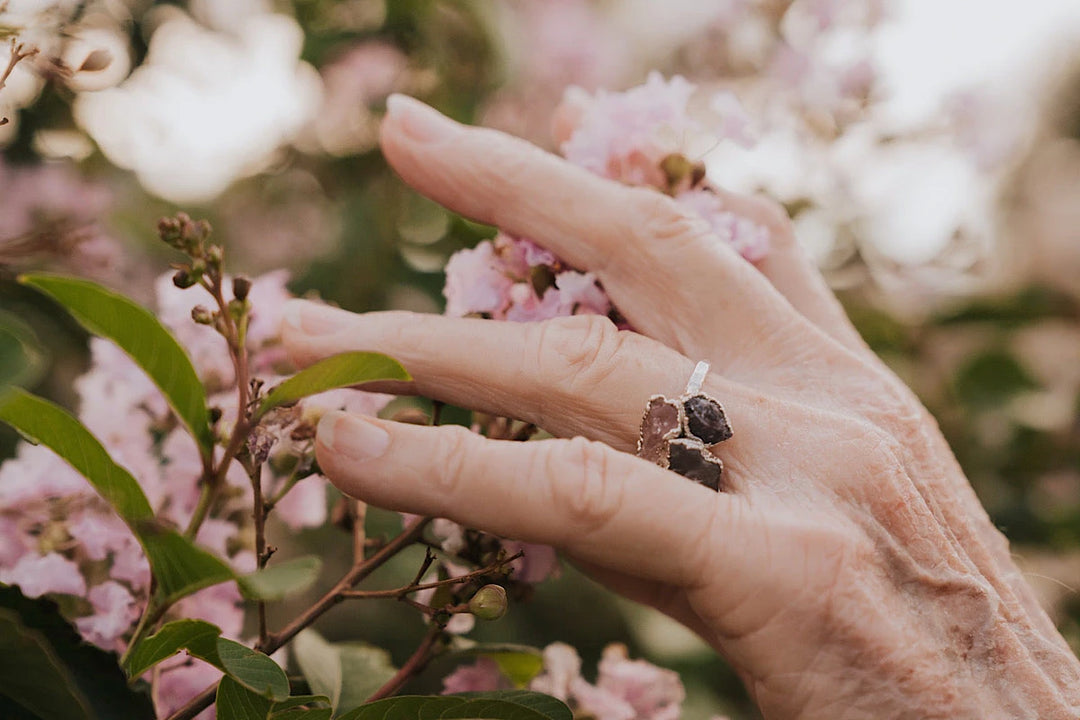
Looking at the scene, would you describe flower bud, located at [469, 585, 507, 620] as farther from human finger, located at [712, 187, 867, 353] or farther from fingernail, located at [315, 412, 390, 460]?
human finger, located at [712, 187, 867, 353]

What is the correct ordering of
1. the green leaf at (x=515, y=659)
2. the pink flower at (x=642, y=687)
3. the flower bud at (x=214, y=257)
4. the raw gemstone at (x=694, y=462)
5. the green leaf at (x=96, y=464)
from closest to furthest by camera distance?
the green leaf at (x=96, y=464), the flower bud at (x=214, y=257), the raw gemstone at (x=694, y=462), the green leaf at (x=515, y=659), the pink flower at (x=642, y=687)

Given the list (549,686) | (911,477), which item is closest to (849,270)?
(911,477)

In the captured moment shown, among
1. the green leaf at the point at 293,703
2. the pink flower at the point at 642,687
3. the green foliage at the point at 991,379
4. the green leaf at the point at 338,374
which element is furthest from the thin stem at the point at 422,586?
the green foliage at the point at 991,379

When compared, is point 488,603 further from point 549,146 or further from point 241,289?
point 549,146

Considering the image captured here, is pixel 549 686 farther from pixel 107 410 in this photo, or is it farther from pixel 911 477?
pixel 107 410

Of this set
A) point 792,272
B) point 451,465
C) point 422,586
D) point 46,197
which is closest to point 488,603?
point 422,586

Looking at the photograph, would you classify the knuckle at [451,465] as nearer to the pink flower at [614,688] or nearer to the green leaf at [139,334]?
the green leaf at [139,334]

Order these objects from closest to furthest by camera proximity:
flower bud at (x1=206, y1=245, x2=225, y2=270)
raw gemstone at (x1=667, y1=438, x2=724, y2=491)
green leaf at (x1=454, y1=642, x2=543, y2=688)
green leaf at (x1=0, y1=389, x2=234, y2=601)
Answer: green leaf at (x1=0, y1=389, x2=234, y2=601) → flower bud at (x1=206, y1=245, x2=225, y2=270) → raw gemstone at (x1=667, y1=438, x2=724, y2=491) → green leaf at (x1=454, y1=642, x2=543, y2=688)

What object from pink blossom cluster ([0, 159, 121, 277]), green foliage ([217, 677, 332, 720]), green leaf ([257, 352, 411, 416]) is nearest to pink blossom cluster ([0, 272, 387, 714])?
green leaf ([257, 352, 411, 416])
